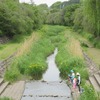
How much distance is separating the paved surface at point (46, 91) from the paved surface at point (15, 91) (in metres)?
0.28

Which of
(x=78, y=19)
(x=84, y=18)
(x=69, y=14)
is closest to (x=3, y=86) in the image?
(x=84, y=18)

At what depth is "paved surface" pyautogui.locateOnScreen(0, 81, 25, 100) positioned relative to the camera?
50.5ft

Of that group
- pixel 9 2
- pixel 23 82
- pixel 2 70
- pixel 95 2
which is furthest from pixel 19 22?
pixel 23 82

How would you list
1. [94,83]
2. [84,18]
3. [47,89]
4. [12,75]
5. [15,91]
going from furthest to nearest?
[84,18] → [12,75] → [94,83] → [47,89] → [15,91]

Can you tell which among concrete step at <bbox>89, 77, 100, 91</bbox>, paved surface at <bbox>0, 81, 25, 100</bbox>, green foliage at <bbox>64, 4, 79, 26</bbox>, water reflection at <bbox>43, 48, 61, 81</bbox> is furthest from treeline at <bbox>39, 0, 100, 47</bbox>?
paved surface at <bbox>0, 81, 25, 100</bbox>

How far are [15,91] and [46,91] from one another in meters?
1.71

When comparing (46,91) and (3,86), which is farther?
(3,86)

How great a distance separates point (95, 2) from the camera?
33.1 m

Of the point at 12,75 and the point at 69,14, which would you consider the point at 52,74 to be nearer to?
the point at 12,75

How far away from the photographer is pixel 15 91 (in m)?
16.5

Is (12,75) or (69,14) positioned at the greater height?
(12,75)

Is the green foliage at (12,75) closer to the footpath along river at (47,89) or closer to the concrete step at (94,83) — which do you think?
the footpath along river at (47,89)

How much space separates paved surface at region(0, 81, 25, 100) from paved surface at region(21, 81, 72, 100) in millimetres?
279

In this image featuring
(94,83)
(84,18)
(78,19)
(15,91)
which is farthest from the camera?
(78,19)
